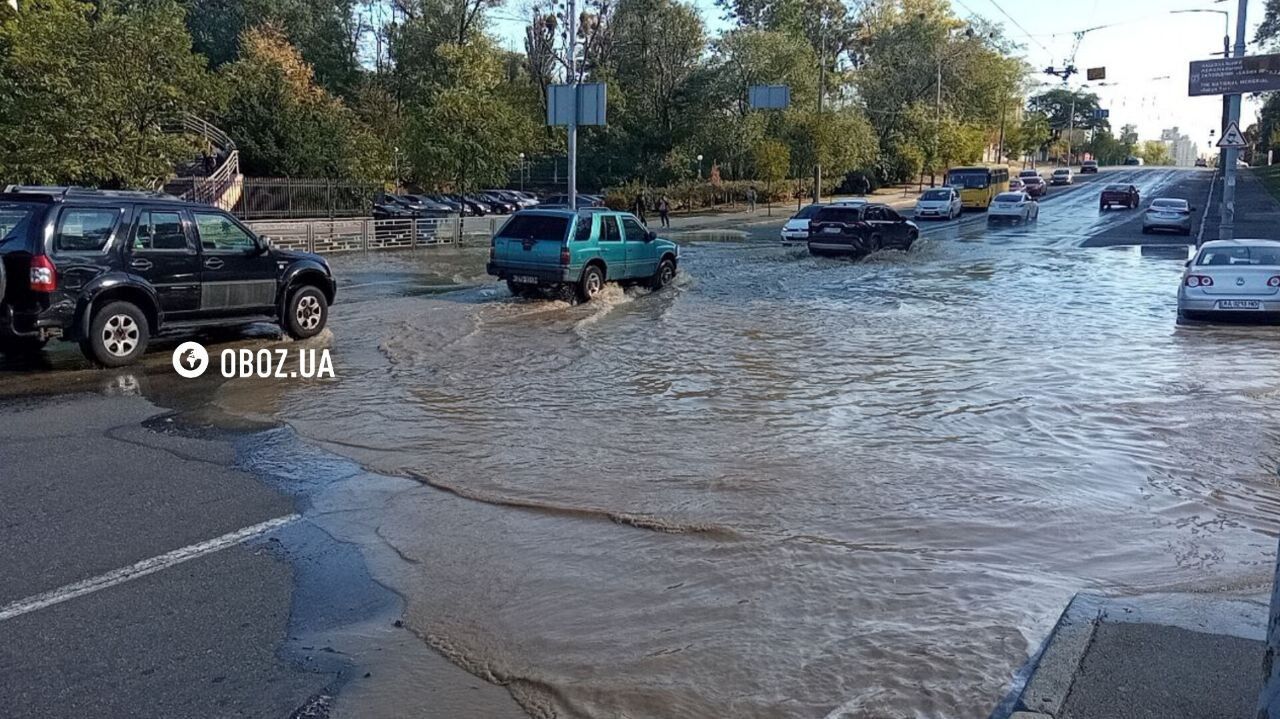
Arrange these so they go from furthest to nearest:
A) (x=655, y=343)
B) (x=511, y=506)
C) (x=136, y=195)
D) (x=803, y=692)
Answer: (x=655, y=343) < (x=136, y=195) < (x=511, y=506) < (x=803, y=692)

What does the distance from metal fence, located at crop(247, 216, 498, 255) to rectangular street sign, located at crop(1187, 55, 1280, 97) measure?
21.6 meters

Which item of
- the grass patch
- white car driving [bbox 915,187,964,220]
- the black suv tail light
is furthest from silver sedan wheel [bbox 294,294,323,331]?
the grass patch

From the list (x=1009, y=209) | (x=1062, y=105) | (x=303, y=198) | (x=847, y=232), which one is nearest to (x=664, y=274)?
(x=847, y=232)

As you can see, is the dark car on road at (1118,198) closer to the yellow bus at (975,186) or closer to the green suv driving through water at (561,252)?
the yellow bus at (975,186)

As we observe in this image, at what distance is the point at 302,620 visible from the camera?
17.2 feet

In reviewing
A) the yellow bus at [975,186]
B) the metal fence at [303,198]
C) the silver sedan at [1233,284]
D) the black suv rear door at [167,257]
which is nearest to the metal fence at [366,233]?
the metal fence at [303,198]

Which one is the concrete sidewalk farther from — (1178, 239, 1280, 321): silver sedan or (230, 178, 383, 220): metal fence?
(230, 178, 383, 220): metal fence

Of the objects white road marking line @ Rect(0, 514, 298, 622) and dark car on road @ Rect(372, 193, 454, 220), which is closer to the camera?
white road marking line @ Rect(0, 514, 298, 622)

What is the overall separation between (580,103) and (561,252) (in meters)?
11.9

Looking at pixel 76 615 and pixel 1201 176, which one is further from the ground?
pixel 1201 176

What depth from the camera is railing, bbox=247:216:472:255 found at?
2802cm

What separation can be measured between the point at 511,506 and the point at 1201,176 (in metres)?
109

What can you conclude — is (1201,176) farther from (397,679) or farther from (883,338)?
(397,679)

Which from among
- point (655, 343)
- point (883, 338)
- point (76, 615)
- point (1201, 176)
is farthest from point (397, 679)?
point (1201, 176)
